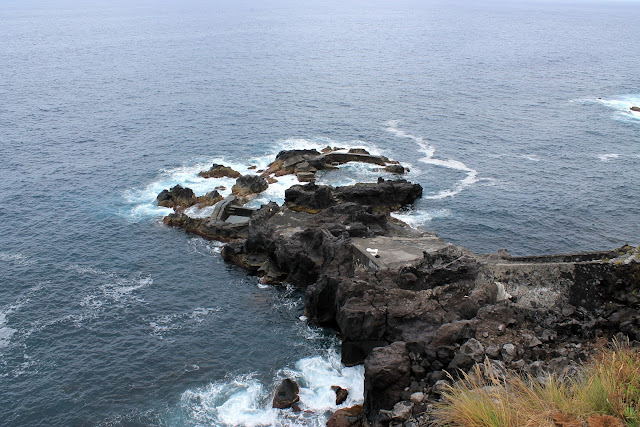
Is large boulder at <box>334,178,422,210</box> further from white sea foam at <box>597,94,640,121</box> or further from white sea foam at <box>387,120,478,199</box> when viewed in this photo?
→ white sea foam at <box>597,94,640,121</box>

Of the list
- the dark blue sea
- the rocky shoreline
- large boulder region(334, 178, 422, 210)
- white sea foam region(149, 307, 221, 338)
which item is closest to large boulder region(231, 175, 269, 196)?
the dark blue sea

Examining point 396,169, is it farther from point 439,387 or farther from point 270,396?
point 439,387

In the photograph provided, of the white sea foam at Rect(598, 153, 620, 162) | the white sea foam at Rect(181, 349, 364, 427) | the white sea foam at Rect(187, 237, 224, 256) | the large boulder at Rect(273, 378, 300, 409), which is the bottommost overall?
the white sea foam at Rect(187, 237, 224, 256)

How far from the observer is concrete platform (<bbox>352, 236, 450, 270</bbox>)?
61562 millimetres

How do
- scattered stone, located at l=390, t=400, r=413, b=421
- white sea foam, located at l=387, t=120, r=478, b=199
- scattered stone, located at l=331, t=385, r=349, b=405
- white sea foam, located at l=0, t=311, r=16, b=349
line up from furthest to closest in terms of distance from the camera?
white sea foam, located at l=387, t=120, r=478, b=199 → white sea foam, located at l=0, t=311, r=16, b=349 → scattered stone, located at l=331, t=385, r=349, b=405 → scattered stone, located at l=390, t=400, r=413, b=421

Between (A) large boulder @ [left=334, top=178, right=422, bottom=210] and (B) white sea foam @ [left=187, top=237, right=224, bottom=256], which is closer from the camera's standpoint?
(B) white sea foam @ [left=187, top=237, right=224, bottom=256]

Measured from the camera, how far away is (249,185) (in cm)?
9031

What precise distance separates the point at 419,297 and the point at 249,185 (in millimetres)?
44731

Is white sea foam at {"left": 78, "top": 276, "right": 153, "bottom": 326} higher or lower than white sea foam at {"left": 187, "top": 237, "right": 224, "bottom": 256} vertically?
lower

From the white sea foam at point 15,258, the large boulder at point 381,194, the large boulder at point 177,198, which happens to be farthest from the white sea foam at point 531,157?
the white sea foam at point 15,258

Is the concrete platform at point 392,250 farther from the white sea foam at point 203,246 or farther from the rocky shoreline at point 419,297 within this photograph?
the white sea foam at point 203,246

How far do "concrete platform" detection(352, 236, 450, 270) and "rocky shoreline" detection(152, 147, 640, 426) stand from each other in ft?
0.45

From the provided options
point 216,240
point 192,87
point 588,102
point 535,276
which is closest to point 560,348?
point 535,276

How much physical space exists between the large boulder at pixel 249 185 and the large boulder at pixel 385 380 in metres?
50.2
